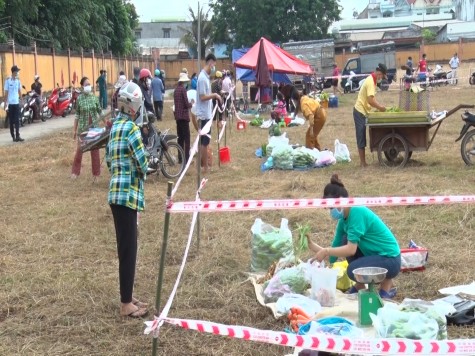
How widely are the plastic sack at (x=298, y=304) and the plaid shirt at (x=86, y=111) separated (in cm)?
653

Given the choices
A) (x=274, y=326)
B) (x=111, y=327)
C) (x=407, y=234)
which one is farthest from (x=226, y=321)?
(x=407, y=234)

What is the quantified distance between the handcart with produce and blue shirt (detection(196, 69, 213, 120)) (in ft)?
8.37

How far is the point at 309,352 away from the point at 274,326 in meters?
0.86

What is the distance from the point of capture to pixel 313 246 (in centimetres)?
522

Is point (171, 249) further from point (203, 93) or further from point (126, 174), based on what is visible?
point (203, 93)

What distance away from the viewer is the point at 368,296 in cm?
452

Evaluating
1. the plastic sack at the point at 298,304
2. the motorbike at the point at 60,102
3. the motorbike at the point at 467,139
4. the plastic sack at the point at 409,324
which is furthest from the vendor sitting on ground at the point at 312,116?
the motorbike at the point at 60,102

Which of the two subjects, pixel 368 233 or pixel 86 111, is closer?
pixel 368 233

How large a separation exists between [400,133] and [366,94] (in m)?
0.85

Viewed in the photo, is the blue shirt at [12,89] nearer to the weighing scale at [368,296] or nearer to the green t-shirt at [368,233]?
the green t-shirt at [368,233]

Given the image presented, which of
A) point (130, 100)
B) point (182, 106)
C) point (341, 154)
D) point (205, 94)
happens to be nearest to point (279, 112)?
point (341, 154)

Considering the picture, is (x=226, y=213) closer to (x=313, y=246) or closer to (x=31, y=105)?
(x=313, y=246)

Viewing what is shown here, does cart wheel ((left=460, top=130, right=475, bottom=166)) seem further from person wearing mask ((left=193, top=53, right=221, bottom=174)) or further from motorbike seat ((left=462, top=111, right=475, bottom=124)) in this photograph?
person wearing mask ((left=193, top=53, right=221, bottom=174))

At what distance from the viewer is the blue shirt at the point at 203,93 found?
398 inches
